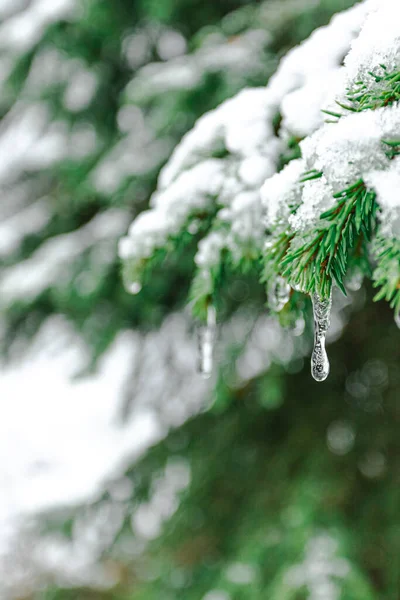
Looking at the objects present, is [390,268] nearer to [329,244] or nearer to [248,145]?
[329,244]

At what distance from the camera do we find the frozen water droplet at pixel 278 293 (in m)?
0.63

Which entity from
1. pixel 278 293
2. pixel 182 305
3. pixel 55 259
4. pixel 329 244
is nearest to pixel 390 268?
pixel 329 244

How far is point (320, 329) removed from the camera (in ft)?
1.80

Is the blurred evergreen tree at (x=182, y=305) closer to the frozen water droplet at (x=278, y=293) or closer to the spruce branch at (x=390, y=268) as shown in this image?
the frozen water droplet at (x=278, y=293)

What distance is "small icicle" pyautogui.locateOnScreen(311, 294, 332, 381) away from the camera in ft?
1.72

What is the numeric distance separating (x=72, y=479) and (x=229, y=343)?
2.52m

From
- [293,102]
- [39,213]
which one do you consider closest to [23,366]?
[39,213]

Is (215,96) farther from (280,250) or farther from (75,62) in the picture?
(280,250)

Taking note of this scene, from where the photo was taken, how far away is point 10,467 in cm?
574

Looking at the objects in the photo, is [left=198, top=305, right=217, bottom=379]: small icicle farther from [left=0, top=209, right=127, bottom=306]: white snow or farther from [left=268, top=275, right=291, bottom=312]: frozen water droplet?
[left=0, top=209, right=127, bottom=306]: white snow

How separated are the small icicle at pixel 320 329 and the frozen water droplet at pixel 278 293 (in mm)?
87

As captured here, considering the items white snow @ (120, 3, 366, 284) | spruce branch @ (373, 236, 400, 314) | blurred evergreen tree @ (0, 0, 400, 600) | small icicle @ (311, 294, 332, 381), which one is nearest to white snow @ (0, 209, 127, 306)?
blurred evergreen tree @ (0, 0, 400, 600)

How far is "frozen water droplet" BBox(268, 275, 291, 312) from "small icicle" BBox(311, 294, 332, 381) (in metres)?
0.09

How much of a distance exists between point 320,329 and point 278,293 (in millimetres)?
130
